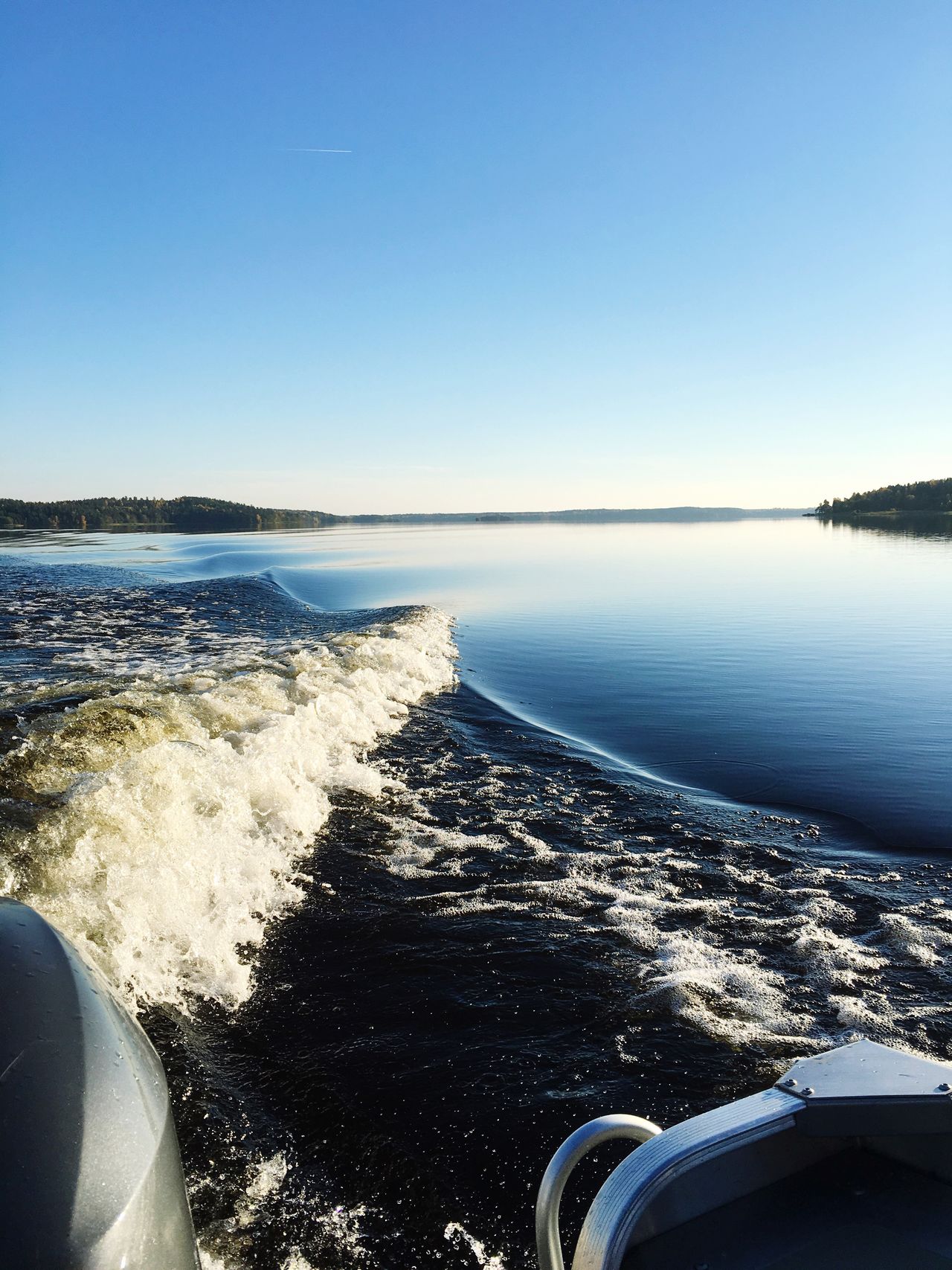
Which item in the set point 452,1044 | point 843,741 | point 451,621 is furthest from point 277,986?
point 451,621

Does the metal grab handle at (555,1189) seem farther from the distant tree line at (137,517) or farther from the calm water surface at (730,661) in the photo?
the distant tree line at (137,517)

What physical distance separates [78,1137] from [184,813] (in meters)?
4.76

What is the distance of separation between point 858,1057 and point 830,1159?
33 centimetres

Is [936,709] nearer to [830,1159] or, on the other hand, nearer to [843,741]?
[843,741]

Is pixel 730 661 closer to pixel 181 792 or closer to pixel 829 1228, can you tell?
pixel 181 792

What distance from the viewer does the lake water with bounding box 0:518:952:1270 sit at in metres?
3.61

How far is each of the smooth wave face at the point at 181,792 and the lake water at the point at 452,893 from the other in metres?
0.03

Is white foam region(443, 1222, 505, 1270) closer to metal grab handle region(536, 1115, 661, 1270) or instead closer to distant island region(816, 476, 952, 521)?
metal grab handle region(536, 1115, 661, 1270)

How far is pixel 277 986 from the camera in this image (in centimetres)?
482

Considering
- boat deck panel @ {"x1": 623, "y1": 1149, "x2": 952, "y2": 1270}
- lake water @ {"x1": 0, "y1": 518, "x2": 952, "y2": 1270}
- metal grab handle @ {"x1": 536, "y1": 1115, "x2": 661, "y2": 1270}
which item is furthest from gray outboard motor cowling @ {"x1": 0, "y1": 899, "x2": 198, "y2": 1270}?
boat deck panel @ {"x1": 623, "y1": 1149, "x2": 952, "y2": 1270}

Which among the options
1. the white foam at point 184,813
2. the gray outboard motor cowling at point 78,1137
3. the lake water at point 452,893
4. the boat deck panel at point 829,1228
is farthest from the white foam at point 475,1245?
the white foam at point 184,813

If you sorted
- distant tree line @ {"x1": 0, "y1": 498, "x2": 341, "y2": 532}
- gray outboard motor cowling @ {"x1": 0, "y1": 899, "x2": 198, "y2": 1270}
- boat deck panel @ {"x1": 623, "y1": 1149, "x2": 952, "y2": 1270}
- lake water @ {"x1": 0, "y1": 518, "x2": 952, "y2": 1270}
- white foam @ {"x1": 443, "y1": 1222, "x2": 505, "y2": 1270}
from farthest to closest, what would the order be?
distant tree line @ {"x1": 0, "y1": 498, "x2": 341, "y2": 532} → lake water @ {"x1": 0, "y1": 518, "x2": 952, "y2": 1270} → white foam @ {"x1": 443, "y1": 1222, "x2": 505, "y2": 1270} → gray outboard motor cowling @ {"x1": 0, "y1": 899, "x2": 198, "y2": 1270} → boat deck panel @ {"x1": 623, "y1": 1149, "x2": 952, "y2": 1270}

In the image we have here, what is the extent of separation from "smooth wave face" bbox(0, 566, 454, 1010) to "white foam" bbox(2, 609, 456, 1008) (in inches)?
0.6

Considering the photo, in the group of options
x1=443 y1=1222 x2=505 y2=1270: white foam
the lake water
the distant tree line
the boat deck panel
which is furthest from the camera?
the distant tree line
